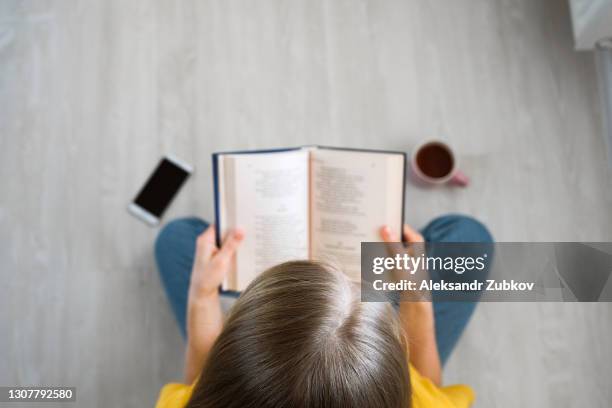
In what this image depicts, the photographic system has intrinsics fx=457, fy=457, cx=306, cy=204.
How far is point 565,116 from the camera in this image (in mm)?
1134

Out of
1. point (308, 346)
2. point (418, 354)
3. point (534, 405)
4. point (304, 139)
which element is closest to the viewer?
point (308, 346)

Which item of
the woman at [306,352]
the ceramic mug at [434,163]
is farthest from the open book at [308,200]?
the ceramic mug at [434,163]

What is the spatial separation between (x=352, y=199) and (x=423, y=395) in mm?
318

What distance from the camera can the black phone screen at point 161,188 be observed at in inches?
43.1

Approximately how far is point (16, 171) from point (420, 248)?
3.25 feet

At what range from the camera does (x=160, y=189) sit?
110 centimetres

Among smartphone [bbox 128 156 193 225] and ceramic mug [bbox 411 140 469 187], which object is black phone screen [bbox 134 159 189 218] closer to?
smartphone [bbox 128 156 193 225]

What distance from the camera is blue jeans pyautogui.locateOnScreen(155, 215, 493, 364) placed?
900 millimetres

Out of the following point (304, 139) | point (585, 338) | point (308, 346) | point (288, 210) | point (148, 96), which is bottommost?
point (585, 338)

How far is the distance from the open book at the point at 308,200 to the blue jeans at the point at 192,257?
190mm

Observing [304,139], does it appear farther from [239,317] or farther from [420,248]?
[239,317]

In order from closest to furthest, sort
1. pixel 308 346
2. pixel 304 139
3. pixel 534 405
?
pixel 308 346, pixel 534 405, pixel 304 139

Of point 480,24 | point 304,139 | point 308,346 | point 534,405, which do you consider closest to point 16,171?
point 304,139

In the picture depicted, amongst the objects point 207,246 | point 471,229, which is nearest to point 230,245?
point 207,246
